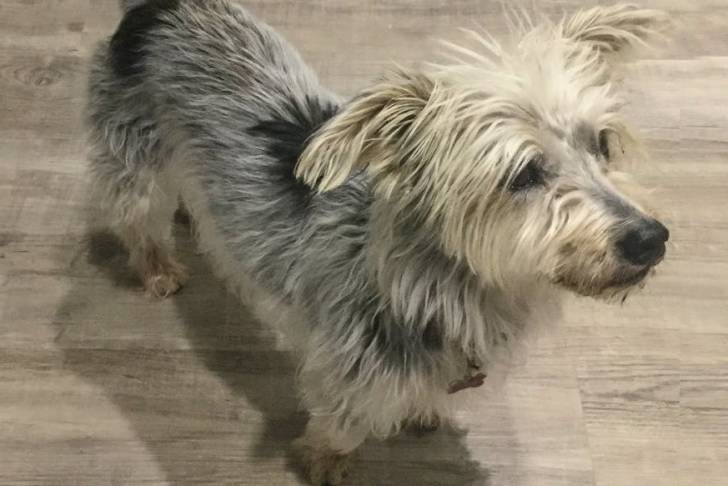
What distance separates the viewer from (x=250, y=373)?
178 cm

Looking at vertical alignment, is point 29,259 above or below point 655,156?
below

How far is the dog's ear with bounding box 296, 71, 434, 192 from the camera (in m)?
0.97

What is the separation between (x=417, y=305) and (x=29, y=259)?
46.2 inches

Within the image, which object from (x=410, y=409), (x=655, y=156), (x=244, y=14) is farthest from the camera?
(x=655, y=156)

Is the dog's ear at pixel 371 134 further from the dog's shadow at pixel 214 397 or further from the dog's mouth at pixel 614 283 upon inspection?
the dog's shadow at pixel 214 397

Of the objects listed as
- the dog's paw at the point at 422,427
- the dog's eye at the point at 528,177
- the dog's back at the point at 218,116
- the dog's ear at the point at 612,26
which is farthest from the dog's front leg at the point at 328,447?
the dog's ear at the point at 612,26

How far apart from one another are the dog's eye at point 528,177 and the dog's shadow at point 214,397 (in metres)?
0.81

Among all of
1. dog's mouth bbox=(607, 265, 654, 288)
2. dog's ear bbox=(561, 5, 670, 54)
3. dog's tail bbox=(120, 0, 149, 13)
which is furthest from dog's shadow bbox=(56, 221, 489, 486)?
dog's ear bbox=(561, 5, 670, 54)

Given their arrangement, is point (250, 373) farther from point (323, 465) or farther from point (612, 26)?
point (612, 26)

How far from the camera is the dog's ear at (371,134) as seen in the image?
968 millimetres

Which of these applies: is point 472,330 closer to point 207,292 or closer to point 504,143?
point 504,143

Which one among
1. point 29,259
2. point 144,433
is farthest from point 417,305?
point 29,259

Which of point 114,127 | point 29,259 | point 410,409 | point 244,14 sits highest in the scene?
point 244,14

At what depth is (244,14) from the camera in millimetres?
1521
